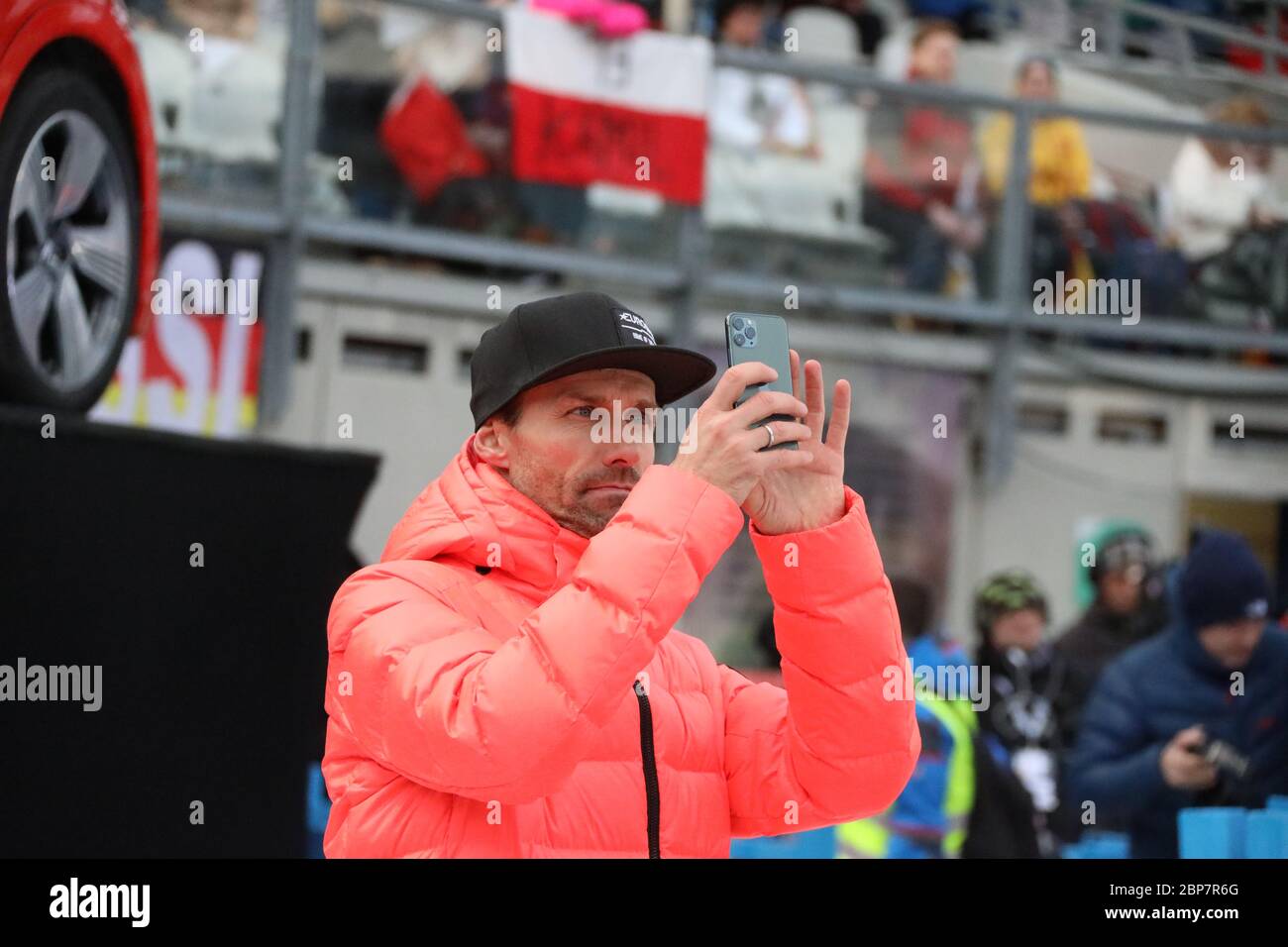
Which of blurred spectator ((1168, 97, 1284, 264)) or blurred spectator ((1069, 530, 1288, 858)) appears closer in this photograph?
blurred spectator ((1069, 530, 1288, 858))

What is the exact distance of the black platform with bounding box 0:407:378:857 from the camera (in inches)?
112

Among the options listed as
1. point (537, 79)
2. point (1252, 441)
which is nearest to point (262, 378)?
point (537, 79)

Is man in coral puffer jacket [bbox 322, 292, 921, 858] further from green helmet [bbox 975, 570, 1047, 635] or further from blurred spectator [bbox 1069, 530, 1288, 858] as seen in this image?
green helmet [bbox 975, 570, 1047, 635]

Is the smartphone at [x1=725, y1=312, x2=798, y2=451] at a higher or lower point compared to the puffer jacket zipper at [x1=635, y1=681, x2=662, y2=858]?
higher

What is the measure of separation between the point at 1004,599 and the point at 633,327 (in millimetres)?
4739

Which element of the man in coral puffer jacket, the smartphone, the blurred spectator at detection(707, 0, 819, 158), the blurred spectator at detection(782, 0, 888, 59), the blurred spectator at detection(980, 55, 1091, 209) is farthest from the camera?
the blurred spectator at detection(782, 0, 888, 59)

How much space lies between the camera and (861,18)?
1091 cm

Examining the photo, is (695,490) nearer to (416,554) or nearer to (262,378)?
(416,554)

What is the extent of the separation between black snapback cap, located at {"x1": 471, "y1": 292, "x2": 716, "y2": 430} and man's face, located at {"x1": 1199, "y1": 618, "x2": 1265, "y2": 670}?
Result: 3.36 meters

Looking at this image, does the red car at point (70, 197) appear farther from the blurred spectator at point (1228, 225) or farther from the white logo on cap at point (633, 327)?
the blurred spectator at point (1228, 225)

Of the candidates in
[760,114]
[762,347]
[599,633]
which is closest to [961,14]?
[760,114]

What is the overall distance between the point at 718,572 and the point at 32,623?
5467 millimetres

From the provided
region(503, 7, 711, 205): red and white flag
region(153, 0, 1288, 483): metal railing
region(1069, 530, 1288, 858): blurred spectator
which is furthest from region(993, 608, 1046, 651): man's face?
region(503, 7, 711, 205): red and white flag

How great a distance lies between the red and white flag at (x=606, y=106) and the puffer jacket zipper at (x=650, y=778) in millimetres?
6423
